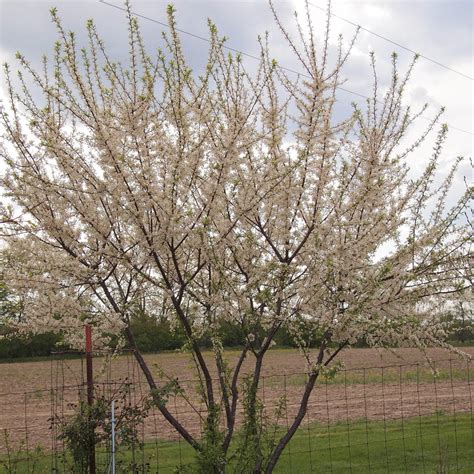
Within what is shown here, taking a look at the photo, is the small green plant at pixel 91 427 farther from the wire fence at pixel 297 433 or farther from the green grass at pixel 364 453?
the green grass at pixel 364 453

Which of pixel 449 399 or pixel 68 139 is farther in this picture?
pixel 449 399

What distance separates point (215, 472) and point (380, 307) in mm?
2001

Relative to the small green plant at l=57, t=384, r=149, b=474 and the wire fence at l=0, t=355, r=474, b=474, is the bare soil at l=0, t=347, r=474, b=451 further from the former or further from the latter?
the small green plant at l=57, t=384, r=149, b=474

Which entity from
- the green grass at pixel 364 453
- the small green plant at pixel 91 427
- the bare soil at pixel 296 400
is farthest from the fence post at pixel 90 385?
the green grass at pixel 364 453

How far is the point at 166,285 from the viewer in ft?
16.4

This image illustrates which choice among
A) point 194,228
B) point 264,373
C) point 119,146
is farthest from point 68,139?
point 264,373

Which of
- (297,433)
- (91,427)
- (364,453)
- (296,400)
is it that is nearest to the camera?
(91,427)

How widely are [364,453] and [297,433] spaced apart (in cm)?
300

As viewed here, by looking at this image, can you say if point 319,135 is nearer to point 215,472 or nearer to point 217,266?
point 217,266

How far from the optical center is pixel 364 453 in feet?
Result: 31.3

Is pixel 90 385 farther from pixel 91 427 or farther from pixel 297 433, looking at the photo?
pixel 297 433

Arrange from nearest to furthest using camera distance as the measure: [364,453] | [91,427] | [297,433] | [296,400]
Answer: [91,427]
[364,453]
[297,433]
[296,400]

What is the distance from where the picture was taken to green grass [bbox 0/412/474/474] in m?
8.36

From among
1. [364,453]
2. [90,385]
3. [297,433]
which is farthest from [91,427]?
[297,433]
